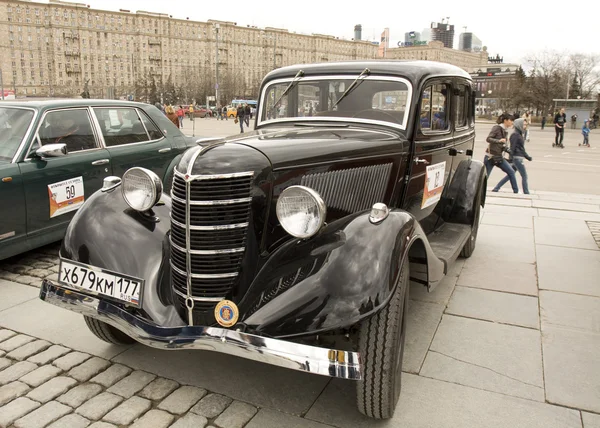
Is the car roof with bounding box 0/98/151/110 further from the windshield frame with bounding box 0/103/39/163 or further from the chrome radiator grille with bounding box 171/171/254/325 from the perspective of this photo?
the chrome radiator grille with bounding box 171/171/254/325

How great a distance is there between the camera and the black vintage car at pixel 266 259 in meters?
2.40

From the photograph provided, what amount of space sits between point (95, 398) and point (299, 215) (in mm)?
1703

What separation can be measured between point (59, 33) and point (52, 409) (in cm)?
12782

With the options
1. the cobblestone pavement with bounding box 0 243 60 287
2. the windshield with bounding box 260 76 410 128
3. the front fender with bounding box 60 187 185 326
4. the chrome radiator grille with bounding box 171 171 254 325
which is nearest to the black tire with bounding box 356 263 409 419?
the chrome radiator grille with bounding box 171 171 254 325

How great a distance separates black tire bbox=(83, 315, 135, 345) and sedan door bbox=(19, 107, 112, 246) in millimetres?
2345

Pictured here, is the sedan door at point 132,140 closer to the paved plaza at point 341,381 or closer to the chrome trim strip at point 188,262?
the paved plaza at point 341,381

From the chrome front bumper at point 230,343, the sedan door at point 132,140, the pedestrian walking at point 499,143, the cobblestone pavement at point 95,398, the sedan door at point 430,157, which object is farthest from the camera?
the pedestrian walking at point 499,143

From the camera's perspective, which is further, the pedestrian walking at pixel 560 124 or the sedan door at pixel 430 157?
the pedestrian walking at pixel 560 124

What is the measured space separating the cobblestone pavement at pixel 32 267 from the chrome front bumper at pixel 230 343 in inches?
90.6

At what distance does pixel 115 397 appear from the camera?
290 cm

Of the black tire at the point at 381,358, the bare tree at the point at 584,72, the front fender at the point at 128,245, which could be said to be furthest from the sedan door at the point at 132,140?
the bare tree at the point at 584,72

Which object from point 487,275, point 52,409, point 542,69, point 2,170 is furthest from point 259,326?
point 542,69

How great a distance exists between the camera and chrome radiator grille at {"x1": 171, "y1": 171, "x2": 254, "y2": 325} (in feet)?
8.36

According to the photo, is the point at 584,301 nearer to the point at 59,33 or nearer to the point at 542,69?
the point at 542,69
